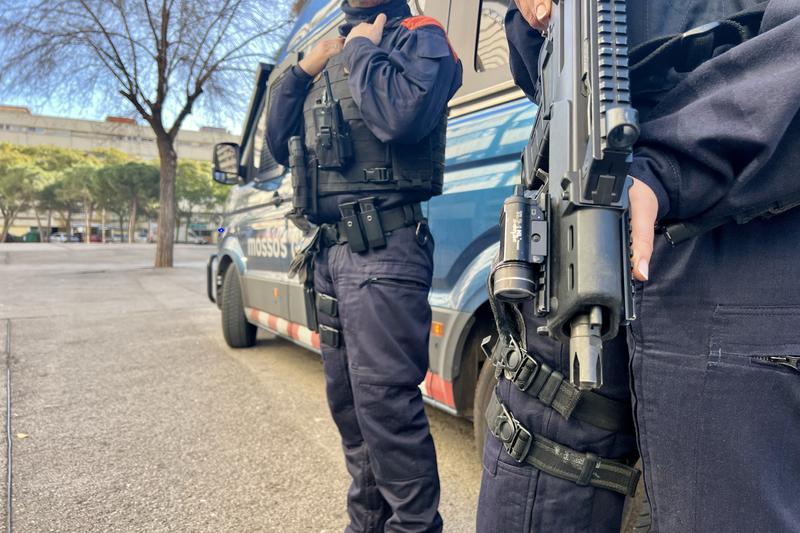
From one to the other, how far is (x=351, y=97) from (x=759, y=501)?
4.35 ft

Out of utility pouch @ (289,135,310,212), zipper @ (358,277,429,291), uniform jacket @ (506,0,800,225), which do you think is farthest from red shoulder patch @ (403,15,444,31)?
uniform jacket @ (506,0,800,225)

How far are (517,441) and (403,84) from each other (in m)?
0.93

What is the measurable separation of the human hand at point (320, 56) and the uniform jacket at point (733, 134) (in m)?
1.17

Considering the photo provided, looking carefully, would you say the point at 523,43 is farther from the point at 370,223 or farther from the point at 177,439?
the point at 177,439

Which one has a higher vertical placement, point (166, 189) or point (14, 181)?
point (14, 181)

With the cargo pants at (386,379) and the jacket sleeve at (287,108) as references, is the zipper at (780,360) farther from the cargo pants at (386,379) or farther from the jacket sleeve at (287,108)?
the jacket sleeve at (287,108)

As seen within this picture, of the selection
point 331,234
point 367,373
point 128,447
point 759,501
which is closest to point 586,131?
point 759,501

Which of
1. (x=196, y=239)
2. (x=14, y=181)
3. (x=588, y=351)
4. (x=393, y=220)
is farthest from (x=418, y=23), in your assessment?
(x=196, y=239)

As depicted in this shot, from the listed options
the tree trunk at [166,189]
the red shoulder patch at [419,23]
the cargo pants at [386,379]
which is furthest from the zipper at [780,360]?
the tree trunk at [166,189]

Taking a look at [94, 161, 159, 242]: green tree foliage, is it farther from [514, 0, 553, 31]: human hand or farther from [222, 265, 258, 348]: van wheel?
[514, 0, 553, 31]: human hand

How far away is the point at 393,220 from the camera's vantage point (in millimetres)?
1577

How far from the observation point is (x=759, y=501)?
0.74 metres

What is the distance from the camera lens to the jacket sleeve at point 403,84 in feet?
4.64

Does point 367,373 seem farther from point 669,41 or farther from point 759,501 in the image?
point 669,41
